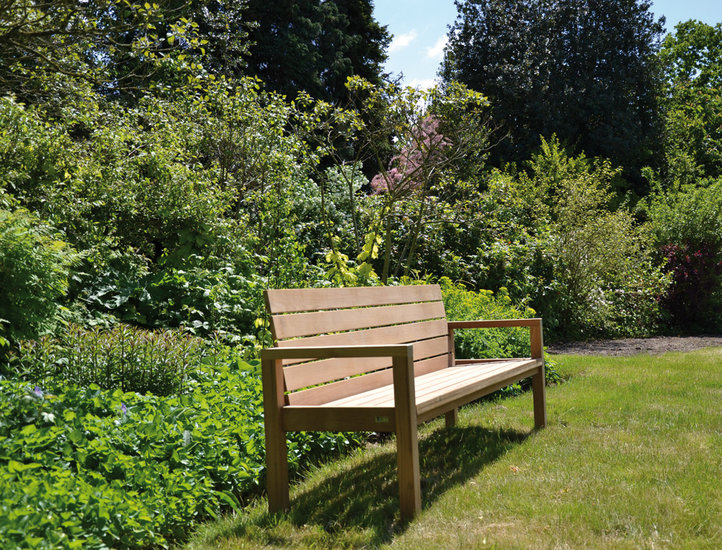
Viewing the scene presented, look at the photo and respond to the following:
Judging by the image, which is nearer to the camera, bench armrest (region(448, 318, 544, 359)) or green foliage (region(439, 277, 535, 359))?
bench armrest (region(448, 318, 544, 359))

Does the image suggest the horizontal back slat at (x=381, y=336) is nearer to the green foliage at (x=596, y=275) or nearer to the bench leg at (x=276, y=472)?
the bench leg at (x=276, y=472)

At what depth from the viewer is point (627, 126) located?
2312 centimetres

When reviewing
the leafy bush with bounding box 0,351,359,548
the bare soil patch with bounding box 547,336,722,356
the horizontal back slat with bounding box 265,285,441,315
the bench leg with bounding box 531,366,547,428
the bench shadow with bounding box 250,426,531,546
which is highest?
the horizontal back slat with bounding box 265,285,441,315

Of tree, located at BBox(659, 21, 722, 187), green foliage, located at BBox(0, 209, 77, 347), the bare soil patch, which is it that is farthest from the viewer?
tree, located at BBox(659, 21, 722, 187)

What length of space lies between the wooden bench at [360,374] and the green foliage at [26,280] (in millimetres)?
1900

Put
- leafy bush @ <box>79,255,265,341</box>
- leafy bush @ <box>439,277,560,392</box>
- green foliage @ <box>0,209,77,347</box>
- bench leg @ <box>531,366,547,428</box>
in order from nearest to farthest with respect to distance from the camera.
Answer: green foliage @ <box>0,209,77,347</box>
bench leg @ <box>531,366,547,428</box>
leafy bush @ <box>79,255,265,341</box>
leafy bush @ <box>439,277,560,392</box>

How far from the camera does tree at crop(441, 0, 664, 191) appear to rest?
2339cm

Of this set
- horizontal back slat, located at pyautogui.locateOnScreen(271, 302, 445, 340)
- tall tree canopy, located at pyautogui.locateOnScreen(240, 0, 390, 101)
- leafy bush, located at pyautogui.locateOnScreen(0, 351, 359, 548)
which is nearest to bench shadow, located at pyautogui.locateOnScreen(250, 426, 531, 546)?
leafy bush, located at pyautogui.locateOnScreen(0, 351, 359, 548)

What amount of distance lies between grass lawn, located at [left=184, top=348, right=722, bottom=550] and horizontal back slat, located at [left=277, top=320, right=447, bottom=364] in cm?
73

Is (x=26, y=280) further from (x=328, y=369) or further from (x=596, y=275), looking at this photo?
(x=596, y=275)

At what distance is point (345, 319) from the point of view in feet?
12.8

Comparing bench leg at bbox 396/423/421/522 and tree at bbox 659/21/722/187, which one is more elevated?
tree at bbox 659/21/722/187

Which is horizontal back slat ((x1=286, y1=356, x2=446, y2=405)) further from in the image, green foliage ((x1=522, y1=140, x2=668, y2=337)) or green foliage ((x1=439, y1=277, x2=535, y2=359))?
green foliage ((x1=522, y1=140, x2=668, y2=337))

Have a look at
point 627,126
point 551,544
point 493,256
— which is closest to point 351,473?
point 551,544
